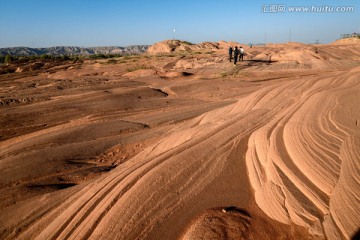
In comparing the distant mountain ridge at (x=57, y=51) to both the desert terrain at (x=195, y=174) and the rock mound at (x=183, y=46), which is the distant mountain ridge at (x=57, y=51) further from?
the desert terrain at (x=195, y=174)

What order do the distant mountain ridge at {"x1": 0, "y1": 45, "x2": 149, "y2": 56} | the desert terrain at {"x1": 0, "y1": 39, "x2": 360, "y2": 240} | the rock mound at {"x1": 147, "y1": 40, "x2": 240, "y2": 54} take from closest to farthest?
the desert terrain at {"x1": 0, "y1": 39, "x2": 360, "y2": 240} < the rock mound at {"x1": 147, "y1": 40, "x2": 240, "y2": 54} < the distant mountain ridge at {"x1": 0, "y1": 45, "x2": 149, "y2": 56}

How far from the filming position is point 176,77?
53.5 feet

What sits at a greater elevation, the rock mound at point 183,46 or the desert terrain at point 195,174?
the rock mound at point 183,46

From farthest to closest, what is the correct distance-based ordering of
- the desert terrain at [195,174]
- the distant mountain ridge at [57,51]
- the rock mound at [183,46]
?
the distant mountain ridge at [57,51] → the rock mound at [183,46] → the desert terrain at [195,174]

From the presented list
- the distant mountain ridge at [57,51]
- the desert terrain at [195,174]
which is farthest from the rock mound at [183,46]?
the distant mountain ridge at [57,51]

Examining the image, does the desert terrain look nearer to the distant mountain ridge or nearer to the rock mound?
the rock mound

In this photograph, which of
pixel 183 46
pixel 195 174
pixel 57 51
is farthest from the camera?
pixel 57 51

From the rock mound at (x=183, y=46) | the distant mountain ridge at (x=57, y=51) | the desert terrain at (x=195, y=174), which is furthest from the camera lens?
the distant mountain ridge at (x=57, y=51)

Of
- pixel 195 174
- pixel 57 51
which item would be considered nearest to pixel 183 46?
pixel 195 174

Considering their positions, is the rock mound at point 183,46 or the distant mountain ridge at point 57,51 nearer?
the rock mound at point 183,46

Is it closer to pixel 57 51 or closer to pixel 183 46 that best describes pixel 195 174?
pixel 183 46

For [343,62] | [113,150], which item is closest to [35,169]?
[113,150]

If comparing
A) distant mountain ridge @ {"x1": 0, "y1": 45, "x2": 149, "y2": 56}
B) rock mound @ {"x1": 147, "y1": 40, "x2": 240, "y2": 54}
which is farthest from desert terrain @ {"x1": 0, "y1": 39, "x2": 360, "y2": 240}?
distant mountain ridge @ {"x1": 0, "y1": 45, "x2": 149, "y2": 56}

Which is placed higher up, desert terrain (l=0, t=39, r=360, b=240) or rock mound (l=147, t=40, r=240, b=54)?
rock mound (l=147, t=40, r=240, b=54)
